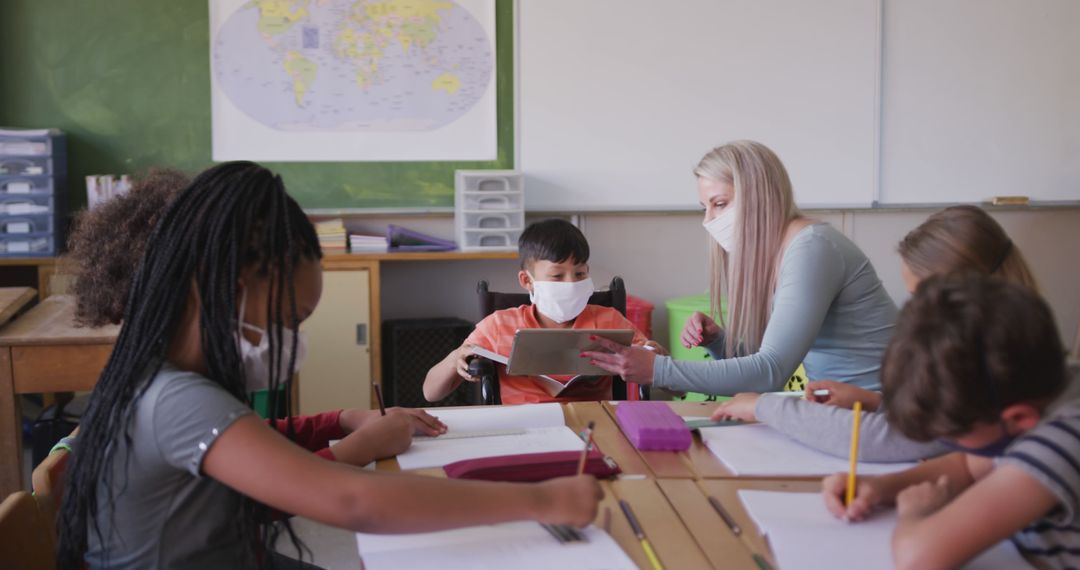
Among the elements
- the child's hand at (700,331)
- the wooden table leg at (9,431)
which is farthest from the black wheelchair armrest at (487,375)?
the wooden table leg at (9,431)

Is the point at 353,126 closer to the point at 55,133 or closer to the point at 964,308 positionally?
the point at 55,133

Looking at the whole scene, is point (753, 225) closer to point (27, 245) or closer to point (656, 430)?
point (656, 430)

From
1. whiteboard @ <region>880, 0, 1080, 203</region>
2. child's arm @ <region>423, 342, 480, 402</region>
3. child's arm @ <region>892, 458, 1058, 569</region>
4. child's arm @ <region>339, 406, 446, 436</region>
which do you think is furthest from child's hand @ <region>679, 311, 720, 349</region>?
whiteboard @ <region>880, 0, 1080, 203</region>

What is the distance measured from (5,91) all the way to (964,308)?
371cm

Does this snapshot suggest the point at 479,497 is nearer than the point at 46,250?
Yes

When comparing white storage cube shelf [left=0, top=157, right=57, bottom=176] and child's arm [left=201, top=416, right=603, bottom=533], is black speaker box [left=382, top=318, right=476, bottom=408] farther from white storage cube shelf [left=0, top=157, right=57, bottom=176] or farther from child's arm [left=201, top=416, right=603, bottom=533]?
child's arm [left=201, top=416, right=603, bottom=533]

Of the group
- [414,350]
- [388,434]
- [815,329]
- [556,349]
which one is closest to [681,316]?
[414,350]

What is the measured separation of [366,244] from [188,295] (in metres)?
2.68

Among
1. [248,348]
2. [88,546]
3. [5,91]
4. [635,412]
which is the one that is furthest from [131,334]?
[5,91]

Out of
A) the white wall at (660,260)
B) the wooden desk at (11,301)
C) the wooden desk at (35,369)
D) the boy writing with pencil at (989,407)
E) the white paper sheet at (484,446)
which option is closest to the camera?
the boy writing with pencil at (989,407)

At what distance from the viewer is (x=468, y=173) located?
12.9ft

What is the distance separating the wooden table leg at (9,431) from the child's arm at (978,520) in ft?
7.50

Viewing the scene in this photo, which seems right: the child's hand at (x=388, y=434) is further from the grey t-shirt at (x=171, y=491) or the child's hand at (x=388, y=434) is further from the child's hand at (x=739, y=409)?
the child's hand at (x=739, y=409)

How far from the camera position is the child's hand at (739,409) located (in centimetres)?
176
